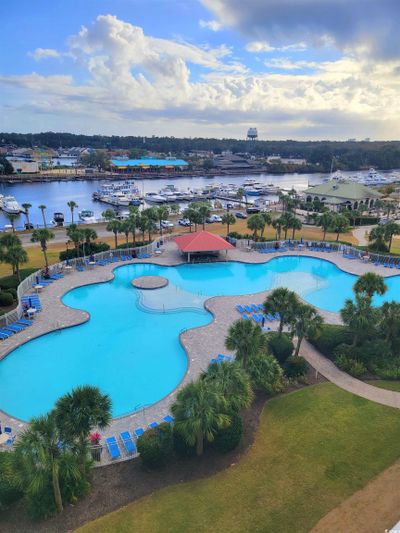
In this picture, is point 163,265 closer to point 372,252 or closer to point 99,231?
point 99,231

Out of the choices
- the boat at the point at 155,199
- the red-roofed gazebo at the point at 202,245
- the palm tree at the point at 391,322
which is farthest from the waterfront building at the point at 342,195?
the palm tree at the point at 391,322

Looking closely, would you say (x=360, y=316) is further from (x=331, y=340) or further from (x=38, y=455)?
(x=38, y=455)

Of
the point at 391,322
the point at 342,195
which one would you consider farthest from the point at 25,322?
the point at 342,195

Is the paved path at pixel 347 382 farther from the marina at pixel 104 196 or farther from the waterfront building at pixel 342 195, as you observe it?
the waterfront building at pixel 342 195

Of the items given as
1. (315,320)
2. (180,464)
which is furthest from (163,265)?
(180,464)

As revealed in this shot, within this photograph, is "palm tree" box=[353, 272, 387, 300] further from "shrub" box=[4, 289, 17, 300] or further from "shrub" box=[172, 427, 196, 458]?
"shrub" box=[4, 289, 17, 300]

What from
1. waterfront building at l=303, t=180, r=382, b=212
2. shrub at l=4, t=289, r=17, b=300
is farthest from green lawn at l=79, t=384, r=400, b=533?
waterfront building at l=303, t=180, r=382, b=212
